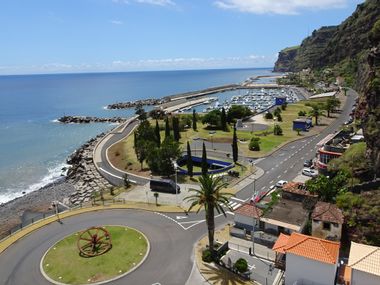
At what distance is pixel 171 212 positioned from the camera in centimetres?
4916

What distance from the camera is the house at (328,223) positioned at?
38.4 m

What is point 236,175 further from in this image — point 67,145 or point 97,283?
point 67,145

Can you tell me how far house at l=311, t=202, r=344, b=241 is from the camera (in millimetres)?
38438

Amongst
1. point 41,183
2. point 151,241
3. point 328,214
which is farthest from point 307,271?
point 41,183

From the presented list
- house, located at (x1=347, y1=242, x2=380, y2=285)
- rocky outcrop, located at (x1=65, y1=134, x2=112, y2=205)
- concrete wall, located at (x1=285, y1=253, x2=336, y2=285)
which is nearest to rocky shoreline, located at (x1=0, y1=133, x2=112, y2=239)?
rocky outcrop, located at (x1=65, y1=134, x2=112, y2=205)

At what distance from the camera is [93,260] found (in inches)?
1474

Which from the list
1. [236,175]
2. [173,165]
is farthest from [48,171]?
[236,175]

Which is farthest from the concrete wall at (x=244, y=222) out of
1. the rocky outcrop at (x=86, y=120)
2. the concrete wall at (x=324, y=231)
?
the rocky outcrop at (x=86, y=120)

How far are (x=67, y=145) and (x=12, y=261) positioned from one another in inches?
3256

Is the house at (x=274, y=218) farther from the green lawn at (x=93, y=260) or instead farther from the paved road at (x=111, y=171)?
the paved road at (x=111, y=171)

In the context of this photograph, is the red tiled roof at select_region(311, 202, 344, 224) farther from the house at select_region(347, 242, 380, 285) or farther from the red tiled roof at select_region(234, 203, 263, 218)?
the house at select_region(347, 242, 380, 285)

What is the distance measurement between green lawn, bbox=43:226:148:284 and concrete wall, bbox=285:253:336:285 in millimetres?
15886

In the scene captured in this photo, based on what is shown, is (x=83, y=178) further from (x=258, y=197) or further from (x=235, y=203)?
(x=258, y=197)

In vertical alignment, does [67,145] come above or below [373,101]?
below
